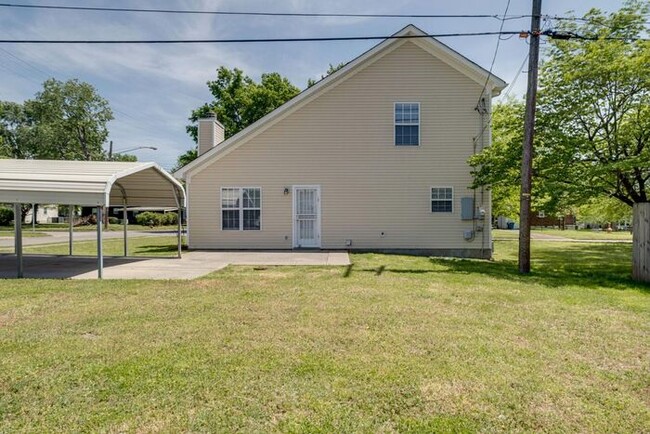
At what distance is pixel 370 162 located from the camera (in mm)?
13953

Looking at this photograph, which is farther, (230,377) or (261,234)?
(261,234)

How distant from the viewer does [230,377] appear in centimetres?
351

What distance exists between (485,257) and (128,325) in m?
11.9

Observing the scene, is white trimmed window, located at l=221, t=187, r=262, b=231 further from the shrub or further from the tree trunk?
the shrub

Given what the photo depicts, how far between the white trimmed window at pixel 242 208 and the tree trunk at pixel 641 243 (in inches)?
428

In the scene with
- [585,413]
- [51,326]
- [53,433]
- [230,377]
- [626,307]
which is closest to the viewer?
[53,433]

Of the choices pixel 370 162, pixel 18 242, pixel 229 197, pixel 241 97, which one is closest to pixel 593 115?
pixel 370 162

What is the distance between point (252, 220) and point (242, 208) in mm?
574

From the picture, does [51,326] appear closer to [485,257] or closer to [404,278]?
[404,278]

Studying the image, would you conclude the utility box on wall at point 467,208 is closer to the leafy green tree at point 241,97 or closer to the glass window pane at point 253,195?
the glass window pane at point 253,195

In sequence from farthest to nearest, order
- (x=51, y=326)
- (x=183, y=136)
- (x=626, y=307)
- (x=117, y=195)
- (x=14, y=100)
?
(x=14, y=100) → (x=183, y=136) → (x=117, y=195) → (x=626, y=307) → (x=51, y=326)

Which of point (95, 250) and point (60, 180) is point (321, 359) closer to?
point (60, 180)

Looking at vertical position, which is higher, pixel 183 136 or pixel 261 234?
pixel 183 136

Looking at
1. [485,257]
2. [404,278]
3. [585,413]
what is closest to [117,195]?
[404,278]
